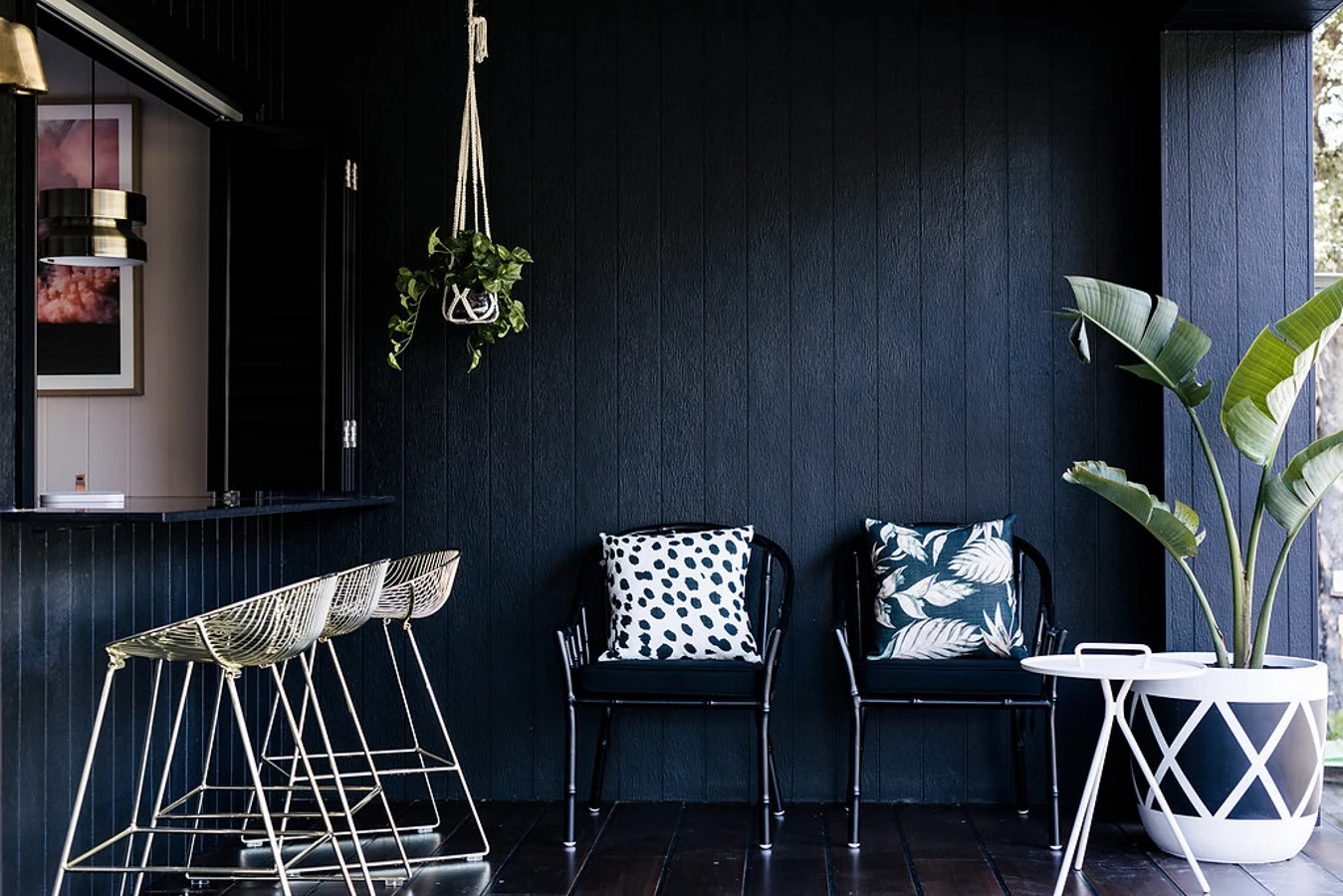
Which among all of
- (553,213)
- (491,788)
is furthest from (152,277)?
(491,788)

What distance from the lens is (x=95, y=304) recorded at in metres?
4.48

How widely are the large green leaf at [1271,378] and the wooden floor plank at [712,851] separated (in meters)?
1.73

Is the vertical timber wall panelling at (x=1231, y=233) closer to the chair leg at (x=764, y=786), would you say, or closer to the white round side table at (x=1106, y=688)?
the white round side table at (x=1106, y=688)

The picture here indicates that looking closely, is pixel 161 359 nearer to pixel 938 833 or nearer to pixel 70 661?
pixel 70 661

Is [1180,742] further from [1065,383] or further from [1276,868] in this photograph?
[1065,383]

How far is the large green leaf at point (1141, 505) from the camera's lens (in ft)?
11.6

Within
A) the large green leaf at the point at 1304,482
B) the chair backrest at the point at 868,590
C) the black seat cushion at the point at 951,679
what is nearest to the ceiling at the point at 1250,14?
the large green leaf at the point at 1304,482

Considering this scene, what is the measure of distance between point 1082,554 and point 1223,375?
701 mm

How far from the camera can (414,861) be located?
12.0 ft

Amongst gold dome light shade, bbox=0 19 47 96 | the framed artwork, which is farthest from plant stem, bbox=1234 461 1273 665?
the framed artwork

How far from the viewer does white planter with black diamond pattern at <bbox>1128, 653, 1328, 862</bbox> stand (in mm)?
3492

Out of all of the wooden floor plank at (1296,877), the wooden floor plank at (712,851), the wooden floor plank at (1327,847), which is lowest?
the wooden floor plank at (712,851)

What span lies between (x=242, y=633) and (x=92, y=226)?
1736 millimetres

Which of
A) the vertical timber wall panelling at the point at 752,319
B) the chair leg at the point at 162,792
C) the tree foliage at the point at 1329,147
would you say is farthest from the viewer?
the tree foliage at the point at 1329,147
